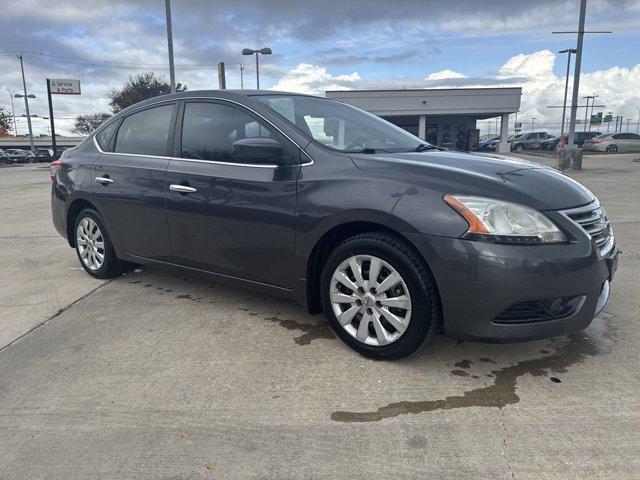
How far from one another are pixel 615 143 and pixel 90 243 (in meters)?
41.6

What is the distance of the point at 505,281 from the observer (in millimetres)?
2529

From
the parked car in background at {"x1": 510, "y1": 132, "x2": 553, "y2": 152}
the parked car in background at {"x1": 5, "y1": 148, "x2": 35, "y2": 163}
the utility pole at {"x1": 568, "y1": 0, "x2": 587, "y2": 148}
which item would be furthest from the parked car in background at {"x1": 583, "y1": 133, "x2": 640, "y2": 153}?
the parked car in background at {"x1": 5, "y1": 148, "x2": 35, "y2": 163}

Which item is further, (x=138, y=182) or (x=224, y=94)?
(x=138, y=182)

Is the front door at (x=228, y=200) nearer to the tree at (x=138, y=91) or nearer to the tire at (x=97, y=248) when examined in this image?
the tire at (x=97, y=248)

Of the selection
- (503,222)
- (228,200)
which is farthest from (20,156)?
(503,222)

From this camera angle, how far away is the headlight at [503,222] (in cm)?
256

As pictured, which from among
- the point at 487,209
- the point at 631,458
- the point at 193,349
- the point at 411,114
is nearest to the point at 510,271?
the point at 487,209

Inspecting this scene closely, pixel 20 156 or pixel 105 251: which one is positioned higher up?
pixel 105 251

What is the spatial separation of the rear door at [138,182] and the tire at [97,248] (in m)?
0.20

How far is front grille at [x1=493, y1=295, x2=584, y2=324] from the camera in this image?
260cm

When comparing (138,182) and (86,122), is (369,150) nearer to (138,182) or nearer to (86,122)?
(138,182)

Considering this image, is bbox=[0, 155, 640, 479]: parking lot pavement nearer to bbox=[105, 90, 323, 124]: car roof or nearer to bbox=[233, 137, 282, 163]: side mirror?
bbox=[233, 137, 282, 163]: side mirror

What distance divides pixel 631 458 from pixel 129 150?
13.3 feet

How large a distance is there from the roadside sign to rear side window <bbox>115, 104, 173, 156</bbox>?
4415 centimetres
